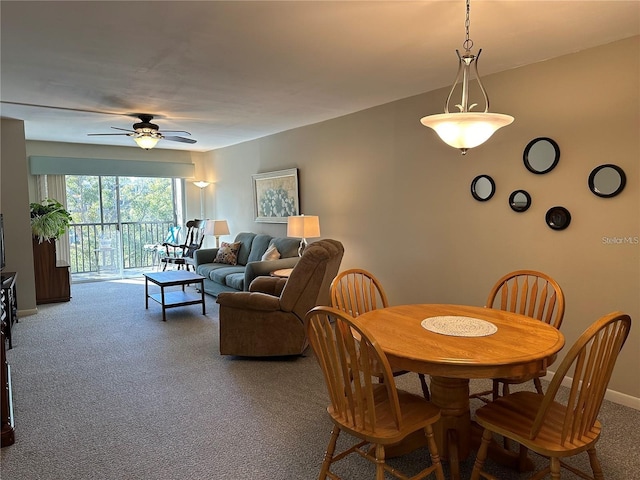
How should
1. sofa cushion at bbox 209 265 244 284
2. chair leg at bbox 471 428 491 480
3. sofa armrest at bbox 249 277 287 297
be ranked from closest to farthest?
chair leg at bbox 471 428 491 480 < sofa armrest at bbox 249 277 287 297 < sofa cushion at bbox 209 265 244 284

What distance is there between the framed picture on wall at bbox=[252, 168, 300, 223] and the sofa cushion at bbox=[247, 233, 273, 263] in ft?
0.99

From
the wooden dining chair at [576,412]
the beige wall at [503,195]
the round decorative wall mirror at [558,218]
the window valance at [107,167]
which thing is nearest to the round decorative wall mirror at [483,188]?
the beige wall at [503,195]

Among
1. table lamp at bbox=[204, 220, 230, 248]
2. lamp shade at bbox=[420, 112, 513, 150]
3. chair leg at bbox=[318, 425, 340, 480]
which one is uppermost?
lamp shade at bbox=[420, 112, 513, 150]

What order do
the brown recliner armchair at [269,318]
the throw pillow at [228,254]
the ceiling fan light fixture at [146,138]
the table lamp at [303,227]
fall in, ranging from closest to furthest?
the brown recliner armchair at [269,318] < the ceiling fan light fixture at [146,138] < the table lamp at [303,227] < the throw pillow at [228,254]

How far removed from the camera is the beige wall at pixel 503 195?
9.41 feet

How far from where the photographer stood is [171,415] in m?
2.83

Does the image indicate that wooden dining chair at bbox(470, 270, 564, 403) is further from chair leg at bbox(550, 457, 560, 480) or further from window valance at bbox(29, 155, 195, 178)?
window valance at bbox(29, 155, 195, 178)

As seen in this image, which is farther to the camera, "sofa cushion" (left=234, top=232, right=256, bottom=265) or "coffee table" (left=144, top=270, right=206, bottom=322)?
"sofa cushion" (left=234, top=232, right=256, bottom=265)

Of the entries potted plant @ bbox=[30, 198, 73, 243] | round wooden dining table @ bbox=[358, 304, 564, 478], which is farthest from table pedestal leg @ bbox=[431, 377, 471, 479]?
potted plant @ bbox=[30, 198, 73, 243]

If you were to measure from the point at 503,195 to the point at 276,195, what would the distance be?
3568mm

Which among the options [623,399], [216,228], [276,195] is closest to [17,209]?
[216,228]

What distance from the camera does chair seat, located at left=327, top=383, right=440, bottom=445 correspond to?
175 centimetres

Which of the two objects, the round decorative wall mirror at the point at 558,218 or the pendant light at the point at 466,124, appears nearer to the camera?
the pendant light at the point at 466,124

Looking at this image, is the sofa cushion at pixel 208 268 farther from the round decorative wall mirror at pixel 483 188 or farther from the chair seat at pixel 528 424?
the chair seat at pixel 528 424
